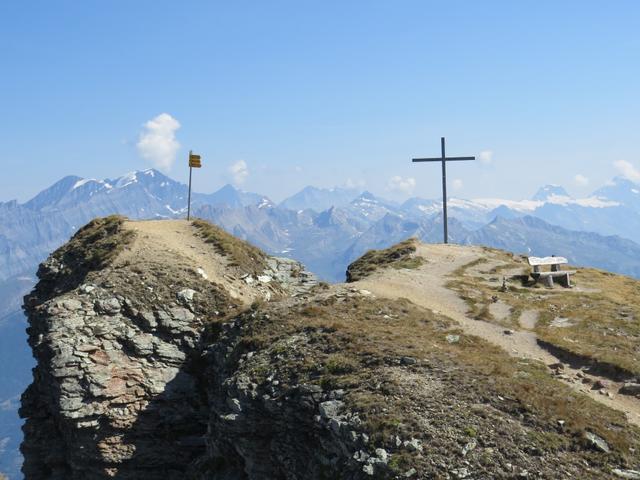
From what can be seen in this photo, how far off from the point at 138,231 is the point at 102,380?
19.5 m

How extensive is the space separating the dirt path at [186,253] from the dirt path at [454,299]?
11.0 m

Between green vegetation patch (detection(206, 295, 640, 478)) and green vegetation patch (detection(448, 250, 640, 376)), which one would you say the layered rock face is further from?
green vegetation patch (detection(448, 250, 640, 376))

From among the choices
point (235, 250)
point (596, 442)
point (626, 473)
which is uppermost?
point (235, 250)

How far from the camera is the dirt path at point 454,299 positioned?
26547 millimetres

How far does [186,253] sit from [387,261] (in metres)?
20.3

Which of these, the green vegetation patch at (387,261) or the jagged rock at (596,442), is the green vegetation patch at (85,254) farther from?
the jagged rock at (596,442)

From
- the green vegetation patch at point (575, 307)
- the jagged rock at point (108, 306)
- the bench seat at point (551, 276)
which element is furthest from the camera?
the bench seat at point (551, 276)

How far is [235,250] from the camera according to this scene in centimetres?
5344

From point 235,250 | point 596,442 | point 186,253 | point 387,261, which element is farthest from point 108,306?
point 596,442

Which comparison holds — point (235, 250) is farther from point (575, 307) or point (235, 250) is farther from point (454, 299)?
point (575, 307)

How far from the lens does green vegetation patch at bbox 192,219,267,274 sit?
52.2 meters

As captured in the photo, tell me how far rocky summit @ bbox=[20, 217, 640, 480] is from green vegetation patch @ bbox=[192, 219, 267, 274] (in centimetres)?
24

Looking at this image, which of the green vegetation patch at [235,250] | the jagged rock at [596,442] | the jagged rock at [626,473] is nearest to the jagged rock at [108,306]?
the green vegetation patch at [235,250]

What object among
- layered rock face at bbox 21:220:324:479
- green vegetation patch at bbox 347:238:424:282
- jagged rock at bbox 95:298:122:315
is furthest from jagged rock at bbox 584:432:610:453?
jagged rock at bbox 95:298:122:315
